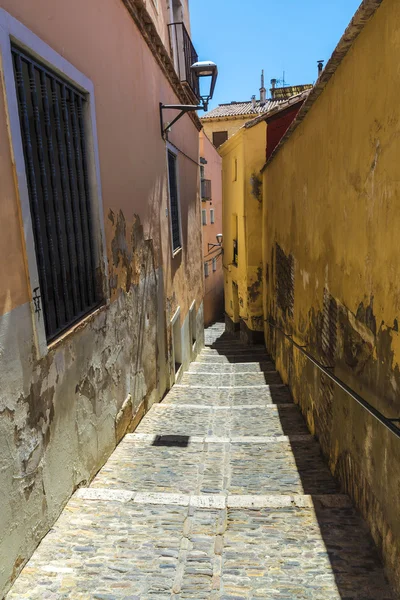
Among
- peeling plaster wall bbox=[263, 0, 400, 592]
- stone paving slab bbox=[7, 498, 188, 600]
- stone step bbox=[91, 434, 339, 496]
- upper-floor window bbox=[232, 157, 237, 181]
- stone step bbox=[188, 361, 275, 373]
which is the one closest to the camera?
stone paving slab bbox=[7, 498, 188, 600]

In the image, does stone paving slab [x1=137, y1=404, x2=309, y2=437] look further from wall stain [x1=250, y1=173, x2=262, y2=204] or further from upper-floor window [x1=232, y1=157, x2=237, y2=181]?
upper-floor window [x1=232, y1=157, x2=237, y2=181]

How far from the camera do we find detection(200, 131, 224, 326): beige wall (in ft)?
71.4

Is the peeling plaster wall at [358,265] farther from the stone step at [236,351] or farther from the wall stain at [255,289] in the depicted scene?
the wall stain at [255,289]

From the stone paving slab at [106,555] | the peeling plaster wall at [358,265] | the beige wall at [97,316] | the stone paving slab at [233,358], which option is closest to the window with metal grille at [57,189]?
the beige wall at [97,316]

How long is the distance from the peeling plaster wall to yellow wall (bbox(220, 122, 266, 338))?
6364mm

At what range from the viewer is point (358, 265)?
11.2 feet

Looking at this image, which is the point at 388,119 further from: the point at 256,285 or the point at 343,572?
the point at 256,285

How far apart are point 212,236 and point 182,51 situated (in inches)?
569

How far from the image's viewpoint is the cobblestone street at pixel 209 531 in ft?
8.53

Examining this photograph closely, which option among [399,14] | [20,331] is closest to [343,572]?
[20,331]

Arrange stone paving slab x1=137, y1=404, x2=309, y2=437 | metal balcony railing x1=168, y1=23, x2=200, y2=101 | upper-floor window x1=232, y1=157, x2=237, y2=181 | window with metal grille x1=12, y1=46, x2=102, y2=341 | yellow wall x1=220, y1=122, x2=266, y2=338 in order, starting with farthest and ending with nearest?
upper-floor window x1=232, y1=157, x2=237, y2=181 → yellow wall x1=220, y1=122, x2=266, y2=338 → metal balcony railing x1=168, y1=23, x2=200, y2=101 → stone paving slab x1=137, y1=404, x2=309, y2=437 → window with metal grille x1=12, y1=46, x2=102, y2=341

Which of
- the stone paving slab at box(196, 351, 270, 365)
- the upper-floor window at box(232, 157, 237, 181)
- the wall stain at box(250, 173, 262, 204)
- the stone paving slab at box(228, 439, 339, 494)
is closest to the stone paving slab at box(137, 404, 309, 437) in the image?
the stone paving slab at box(228, 439, 339, 494)

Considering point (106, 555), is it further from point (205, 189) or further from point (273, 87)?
point (273, 87)

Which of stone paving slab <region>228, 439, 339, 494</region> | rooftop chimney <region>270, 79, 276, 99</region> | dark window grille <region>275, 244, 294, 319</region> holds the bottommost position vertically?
stone paving slab <region>228, 439, 339, 494</region>
